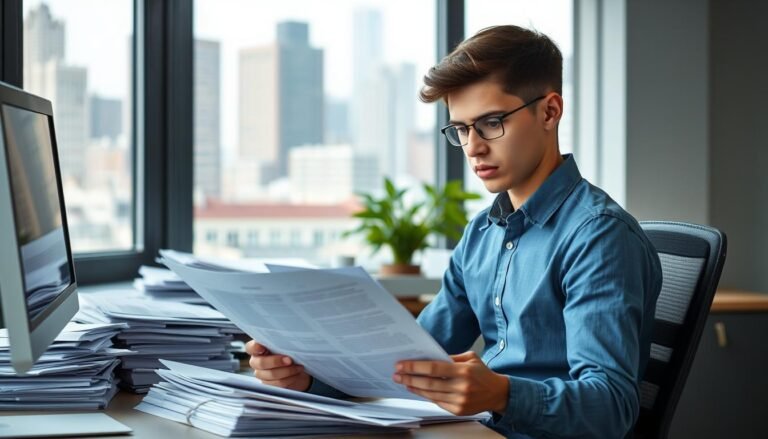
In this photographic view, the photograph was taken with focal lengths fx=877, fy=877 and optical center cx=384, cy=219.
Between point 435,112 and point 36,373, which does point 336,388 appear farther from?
point 435,112

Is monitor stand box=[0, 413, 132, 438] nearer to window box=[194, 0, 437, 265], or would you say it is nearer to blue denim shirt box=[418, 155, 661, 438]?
blue denim shirt box=[418, 155, 661, 438]

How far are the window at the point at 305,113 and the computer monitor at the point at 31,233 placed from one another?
5.74ft

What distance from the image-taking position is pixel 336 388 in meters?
1.28

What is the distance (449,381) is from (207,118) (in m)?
2.17

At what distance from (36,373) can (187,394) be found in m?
0.22

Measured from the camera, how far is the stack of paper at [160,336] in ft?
4.52

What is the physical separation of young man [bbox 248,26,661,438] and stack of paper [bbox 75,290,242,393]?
0.62 feet

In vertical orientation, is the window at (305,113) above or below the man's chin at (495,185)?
above

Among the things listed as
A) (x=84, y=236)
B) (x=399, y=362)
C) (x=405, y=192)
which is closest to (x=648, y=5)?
(x=405, y=192)

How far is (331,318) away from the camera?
102 centimetres

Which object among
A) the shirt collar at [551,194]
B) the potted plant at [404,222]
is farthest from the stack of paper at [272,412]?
the potted plant at [404,222]

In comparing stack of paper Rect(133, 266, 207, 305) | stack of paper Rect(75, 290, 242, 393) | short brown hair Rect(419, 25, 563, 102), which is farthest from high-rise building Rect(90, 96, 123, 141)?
short brown hair Rect(419, 25, 563, 102)

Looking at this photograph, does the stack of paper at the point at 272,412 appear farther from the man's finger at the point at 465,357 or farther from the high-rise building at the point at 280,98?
the high-rise building at the point at 280,98

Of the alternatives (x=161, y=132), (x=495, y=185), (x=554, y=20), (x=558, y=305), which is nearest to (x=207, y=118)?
(x=161, y=132)
